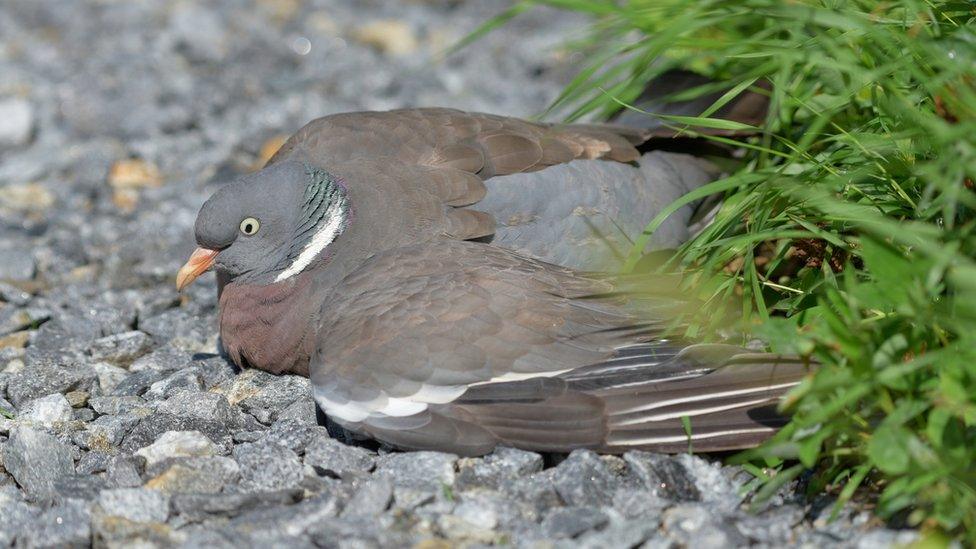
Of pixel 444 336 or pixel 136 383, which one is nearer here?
pixel 444 336

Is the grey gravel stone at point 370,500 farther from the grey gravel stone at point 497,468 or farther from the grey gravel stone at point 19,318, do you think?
the grey gravel stone at point 19,318

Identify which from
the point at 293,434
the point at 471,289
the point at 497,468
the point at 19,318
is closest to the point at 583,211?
the point at 471,289

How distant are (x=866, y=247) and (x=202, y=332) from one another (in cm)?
284

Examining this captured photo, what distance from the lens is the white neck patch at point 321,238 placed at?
4441 mm

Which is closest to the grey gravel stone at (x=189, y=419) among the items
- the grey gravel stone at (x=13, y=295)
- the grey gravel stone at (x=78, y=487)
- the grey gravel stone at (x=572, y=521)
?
the grey gravel stone at (x=78, y=487)

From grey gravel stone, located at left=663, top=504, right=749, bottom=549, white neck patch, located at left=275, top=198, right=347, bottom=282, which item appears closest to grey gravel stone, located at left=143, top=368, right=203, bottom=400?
white neck patch, located at left=275, top=198, right=347, bottom=282

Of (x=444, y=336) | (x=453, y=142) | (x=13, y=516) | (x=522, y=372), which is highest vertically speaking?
(x=453, y=142)

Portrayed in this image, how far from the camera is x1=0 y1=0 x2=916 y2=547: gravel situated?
129 inches

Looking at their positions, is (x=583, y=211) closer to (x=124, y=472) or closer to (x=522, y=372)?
(x=522, y=372)

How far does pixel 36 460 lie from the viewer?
3.67 meters

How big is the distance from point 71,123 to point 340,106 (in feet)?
5.37

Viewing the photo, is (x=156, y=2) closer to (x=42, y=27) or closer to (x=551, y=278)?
(x=42, y=27)

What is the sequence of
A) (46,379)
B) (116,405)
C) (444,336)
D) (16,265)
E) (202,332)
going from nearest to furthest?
(444,336) → (116,405) → (46,379) → (202,332) → (16,265)

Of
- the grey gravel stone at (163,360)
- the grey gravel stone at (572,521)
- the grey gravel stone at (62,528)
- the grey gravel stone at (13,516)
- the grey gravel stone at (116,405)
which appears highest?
the grey gravel stone at (62,528)
